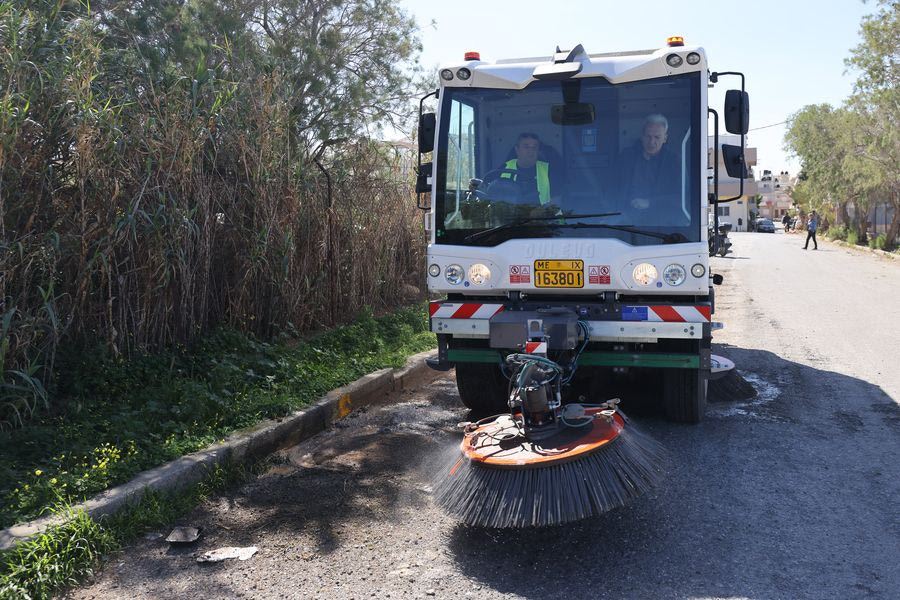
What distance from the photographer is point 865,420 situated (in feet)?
20.2

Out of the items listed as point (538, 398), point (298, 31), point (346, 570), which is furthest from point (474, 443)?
point (298, 31)

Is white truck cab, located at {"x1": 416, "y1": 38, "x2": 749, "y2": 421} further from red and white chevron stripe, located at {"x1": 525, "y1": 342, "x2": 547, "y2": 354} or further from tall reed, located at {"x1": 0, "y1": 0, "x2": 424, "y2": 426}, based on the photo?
tall reed, located at {"x1": 0, "y1": 0, "x2": 424, "y2": 426}

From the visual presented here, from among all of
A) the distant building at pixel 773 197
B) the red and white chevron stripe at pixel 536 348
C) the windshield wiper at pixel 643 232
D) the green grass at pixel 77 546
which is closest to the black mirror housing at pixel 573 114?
the windshield wiper at pixel 643 232

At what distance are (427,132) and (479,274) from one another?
128cm

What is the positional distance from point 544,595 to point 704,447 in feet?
8.17

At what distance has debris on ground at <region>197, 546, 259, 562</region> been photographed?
3832 mm

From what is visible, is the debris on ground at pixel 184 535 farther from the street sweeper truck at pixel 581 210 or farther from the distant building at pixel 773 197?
the distant building at pixel 773 197

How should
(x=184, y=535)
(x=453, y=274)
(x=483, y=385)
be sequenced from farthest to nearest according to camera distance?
(x=483, y=385)
(x=453, y=274)
(x=184, y=535)

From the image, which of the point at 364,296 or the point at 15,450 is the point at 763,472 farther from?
the point at 364,296

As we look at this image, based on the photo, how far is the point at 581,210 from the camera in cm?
561

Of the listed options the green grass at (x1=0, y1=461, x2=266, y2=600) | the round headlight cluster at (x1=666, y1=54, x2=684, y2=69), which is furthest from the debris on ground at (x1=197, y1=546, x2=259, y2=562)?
the round headlight cluster at (x1=666, y1=54, x2=684, y2=69)

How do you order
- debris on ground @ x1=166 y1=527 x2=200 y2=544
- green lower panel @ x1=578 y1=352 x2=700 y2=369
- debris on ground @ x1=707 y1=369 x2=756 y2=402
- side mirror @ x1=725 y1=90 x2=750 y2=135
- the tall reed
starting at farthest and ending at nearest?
1. debris on ground @ x1=707 y1=369 x2=756 y2=402
2. side mirror @ x1=725 y1=90 x2=750 y2=135
3. green lower panel @ x1=578 y1=352 x2=700 y2=369
4. the tall reed
5. debris on ground @ x1=166 y1=527 x2=200 y2=544

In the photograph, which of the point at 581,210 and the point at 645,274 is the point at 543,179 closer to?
the point at 581,210

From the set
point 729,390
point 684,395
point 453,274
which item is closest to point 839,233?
point 729,390
